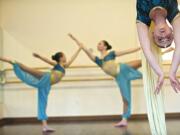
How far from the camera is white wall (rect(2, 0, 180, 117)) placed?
5848 mm

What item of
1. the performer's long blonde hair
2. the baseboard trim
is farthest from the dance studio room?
the performer's long blonde hair

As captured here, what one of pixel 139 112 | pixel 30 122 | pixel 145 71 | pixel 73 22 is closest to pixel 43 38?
pixel 73 22

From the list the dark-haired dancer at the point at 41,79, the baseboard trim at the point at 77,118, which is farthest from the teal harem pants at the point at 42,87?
the baseboard trim at the point at 77,118

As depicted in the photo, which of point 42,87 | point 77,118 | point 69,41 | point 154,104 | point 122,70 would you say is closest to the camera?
point 154,104

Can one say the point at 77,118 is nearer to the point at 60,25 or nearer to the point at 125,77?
the point at 125,77

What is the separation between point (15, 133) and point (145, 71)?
230 cm

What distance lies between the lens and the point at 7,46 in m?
5.98

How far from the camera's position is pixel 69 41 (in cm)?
600

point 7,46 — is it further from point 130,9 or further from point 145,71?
point 145,71

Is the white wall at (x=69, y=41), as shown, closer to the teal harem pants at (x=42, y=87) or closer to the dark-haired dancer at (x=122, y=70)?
the dark-haired dancer at (x=122, y=70)

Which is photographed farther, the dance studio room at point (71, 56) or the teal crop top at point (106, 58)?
the dance studio room at point (71, 56)

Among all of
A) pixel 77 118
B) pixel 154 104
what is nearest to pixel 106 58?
pixel 77 118

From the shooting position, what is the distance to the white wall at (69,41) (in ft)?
19.2

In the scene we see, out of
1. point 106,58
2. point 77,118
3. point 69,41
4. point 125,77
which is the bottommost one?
point 77,118
